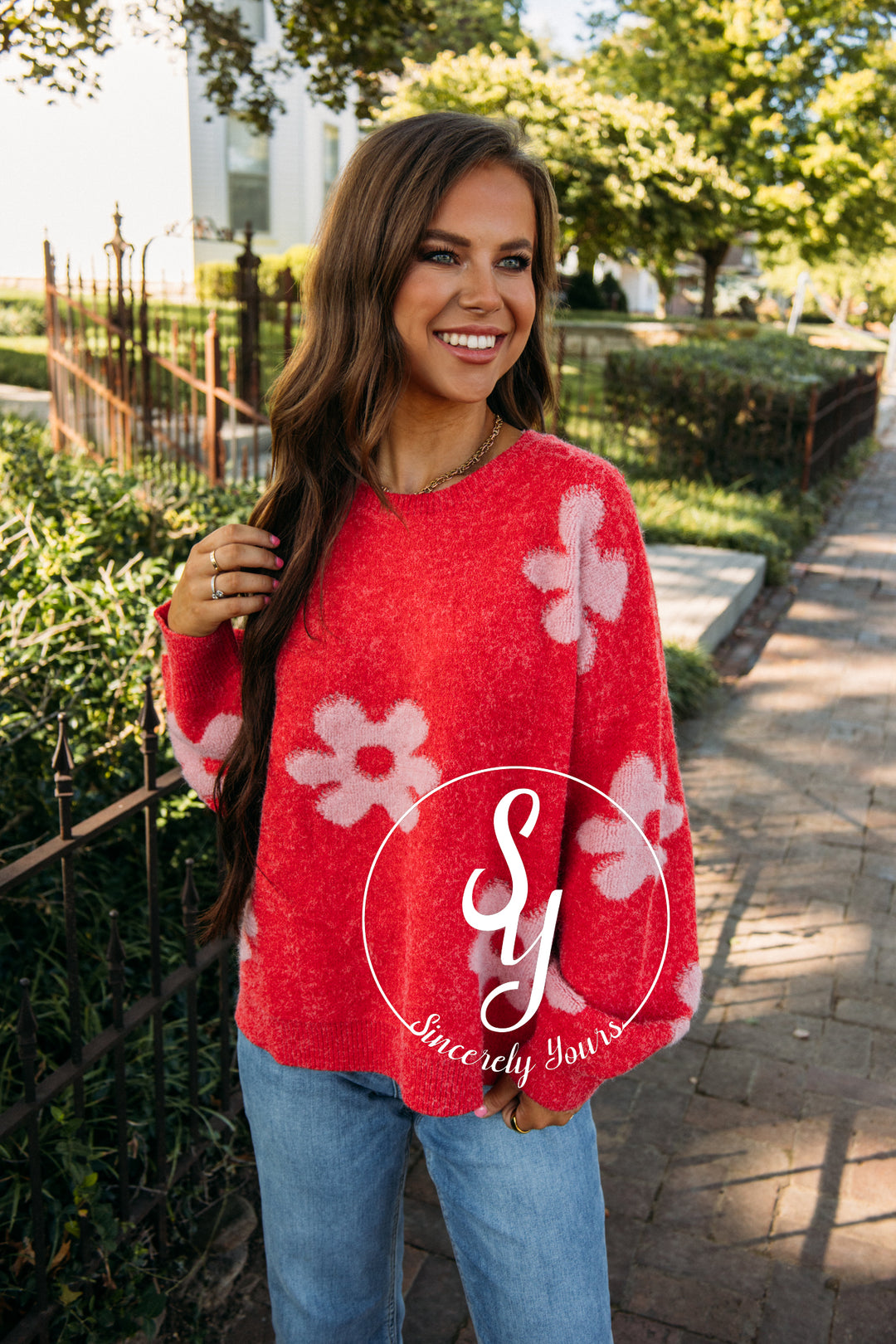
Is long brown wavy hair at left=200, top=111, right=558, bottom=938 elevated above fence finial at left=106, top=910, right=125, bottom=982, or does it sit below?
above

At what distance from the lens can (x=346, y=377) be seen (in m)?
1.48

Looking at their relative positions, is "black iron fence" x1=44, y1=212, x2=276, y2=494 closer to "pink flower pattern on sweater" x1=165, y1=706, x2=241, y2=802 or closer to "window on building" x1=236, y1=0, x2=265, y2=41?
"pink flower pattern on sweater" x1=165, y1=706, x2=241, y2=802

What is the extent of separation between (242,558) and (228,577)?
0.03 meters

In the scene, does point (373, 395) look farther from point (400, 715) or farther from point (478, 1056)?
point (478, 1056)

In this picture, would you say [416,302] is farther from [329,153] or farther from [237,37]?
[329,153]

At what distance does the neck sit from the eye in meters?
0.18

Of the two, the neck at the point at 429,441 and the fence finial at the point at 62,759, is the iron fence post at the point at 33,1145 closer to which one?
the fence finial at the point at 62,759

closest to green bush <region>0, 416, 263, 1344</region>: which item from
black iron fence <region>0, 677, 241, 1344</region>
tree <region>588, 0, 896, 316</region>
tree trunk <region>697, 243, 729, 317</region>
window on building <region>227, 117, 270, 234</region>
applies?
black iron fence <region>0, 677, 241, 1344</region>

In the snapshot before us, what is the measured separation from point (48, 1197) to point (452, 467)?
1765 mm

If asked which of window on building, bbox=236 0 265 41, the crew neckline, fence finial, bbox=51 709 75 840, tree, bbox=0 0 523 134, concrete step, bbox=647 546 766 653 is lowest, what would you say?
concrete step, bbox=647 546 766 653

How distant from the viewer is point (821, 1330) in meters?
2.36

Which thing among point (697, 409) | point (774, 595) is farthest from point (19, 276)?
point (774, 595)

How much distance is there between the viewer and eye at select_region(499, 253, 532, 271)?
1430mm

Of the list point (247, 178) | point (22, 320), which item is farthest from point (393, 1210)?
point (247, 178)
